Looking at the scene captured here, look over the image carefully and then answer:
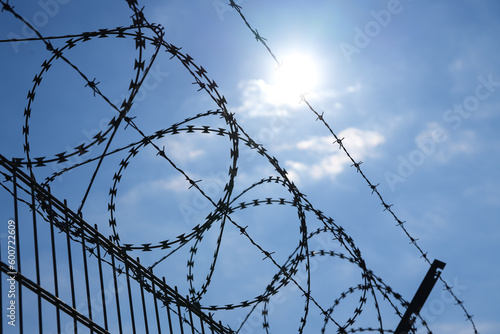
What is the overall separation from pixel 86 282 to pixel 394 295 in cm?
334

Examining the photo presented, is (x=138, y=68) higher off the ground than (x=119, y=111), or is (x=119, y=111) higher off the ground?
(x=138, y=68)

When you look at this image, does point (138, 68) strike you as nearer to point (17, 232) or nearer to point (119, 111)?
point (119, 111)

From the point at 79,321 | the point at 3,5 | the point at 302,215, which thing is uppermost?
the point at 3,5

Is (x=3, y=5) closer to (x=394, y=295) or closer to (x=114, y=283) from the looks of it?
(x=114, y=283)

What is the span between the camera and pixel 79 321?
432 centimetres

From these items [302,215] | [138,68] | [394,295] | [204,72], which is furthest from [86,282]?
[394,295]

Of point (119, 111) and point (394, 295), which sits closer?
point (119, 111)

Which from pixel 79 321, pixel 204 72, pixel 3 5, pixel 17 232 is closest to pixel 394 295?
pixel 204 72

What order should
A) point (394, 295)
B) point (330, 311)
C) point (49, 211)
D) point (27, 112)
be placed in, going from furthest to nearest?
point (330, 311) < point (394, 295) < point (27, 112) < point (49, 211)

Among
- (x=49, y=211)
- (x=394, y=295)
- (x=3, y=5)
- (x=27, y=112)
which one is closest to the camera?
(x=49, y=211)

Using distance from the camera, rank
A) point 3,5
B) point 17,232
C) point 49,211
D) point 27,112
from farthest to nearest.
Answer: point 27,112 < point 3,5 < point 49,211 < point 17,232

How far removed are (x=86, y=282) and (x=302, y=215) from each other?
274 centimetres

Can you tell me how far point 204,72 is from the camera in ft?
18.8

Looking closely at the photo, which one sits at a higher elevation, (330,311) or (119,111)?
(119,111)
